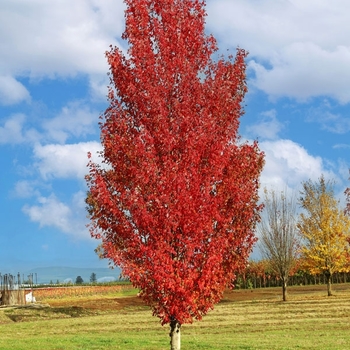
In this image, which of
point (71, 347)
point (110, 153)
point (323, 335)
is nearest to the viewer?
point (110, 153)

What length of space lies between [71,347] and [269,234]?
882 inches

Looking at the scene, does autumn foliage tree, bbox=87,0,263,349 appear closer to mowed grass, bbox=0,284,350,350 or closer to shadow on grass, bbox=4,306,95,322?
mowed grass, bbox=0,284,350,350

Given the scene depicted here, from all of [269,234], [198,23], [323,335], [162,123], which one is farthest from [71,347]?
[269,234]

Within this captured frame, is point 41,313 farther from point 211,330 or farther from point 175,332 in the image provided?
point 175,332

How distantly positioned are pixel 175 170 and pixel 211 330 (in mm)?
14541

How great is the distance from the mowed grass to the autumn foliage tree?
302 inches

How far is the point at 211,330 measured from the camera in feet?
77.8

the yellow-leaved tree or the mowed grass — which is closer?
the mowed grass

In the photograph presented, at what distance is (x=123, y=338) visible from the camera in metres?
21.4

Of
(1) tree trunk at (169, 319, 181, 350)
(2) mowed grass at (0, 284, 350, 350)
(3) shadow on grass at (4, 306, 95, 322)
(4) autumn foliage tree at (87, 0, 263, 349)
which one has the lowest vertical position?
(3) shadow on grass at (4, 306, 95, 322)

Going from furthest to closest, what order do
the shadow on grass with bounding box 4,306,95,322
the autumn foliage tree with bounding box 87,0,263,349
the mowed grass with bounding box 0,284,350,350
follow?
the shadow on grass with bounding box 4,306,95,322 < the mowed grass with bounding box 0,284,350,350 < the autumn foliage tree with bounding box 87,0,263,349

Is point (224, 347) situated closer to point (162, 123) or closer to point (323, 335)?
point (323, 335)

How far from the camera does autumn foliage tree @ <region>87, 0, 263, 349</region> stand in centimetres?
1093

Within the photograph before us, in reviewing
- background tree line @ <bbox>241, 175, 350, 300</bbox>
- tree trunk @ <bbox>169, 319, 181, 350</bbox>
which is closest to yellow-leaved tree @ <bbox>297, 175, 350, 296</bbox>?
background tree line @ <bbox>241, 175, 350, 300</bbox>
